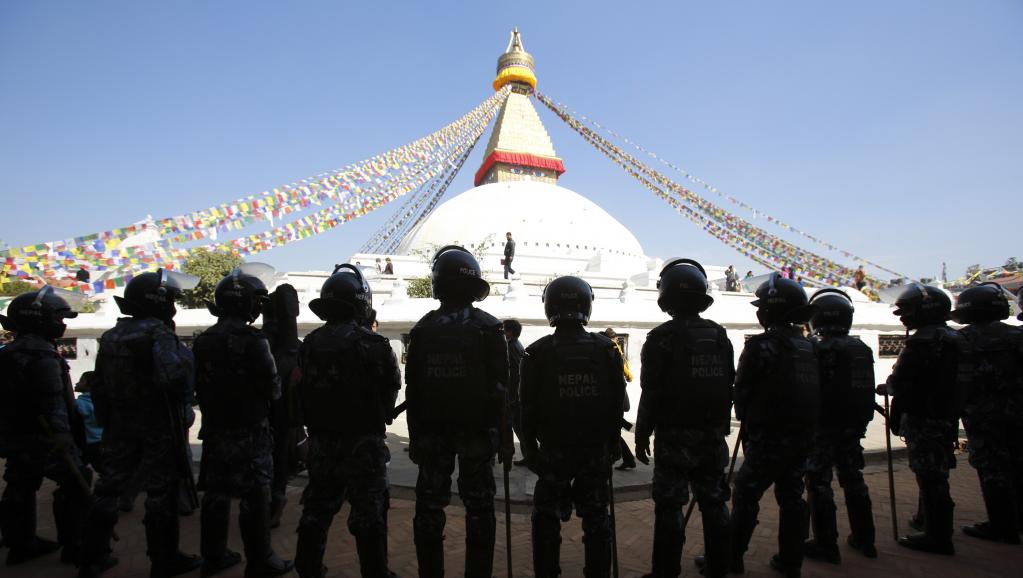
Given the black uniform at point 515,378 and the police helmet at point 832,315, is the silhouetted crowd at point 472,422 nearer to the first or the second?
the police helmet at point 832,315

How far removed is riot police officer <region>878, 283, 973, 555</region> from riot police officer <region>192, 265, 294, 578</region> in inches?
209

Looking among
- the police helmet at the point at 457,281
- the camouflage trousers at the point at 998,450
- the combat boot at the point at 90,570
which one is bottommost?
the combat boot at the point at 90,570

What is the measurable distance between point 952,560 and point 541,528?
3.54m

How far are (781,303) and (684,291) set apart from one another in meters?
0.94

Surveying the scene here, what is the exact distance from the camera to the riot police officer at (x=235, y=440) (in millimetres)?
3588

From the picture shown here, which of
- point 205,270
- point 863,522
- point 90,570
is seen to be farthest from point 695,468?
point 205,270

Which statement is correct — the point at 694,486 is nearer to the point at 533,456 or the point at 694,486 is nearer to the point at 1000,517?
the point at 533,456

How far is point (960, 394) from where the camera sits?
4.26m

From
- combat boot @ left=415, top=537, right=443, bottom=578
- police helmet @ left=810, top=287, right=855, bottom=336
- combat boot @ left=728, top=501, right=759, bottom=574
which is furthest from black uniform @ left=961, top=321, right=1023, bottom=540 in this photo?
combat boot @ left=415, top=537, right=443, bottom=578

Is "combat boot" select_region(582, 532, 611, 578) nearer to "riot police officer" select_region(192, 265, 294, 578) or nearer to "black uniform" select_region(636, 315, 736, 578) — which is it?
"black uniform" select_region(636, 315, 736, 578)

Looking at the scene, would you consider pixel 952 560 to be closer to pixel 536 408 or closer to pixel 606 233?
pixel 536 408

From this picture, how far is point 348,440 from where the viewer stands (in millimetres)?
3422

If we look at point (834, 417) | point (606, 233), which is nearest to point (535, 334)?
point (834, 417)

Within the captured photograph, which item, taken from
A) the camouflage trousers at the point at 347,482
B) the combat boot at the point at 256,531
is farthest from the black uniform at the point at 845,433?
the combat boot at the point at 256,531
